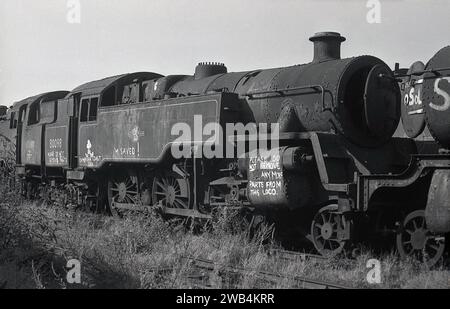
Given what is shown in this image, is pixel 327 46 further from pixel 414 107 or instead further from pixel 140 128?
pixel 140 128

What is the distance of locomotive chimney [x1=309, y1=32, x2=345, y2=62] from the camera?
29.0ft

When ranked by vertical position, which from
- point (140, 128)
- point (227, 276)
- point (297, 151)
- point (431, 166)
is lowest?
point (227, 276)

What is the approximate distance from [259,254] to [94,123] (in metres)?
5.83

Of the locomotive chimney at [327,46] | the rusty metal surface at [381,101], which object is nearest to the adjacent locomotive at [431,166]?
the rusty metal surface at [381,101]

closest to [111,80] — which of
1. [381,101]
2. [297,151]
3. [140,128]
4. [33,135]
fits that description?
[140,128]

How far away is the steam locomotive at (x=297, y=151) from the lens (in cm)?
697

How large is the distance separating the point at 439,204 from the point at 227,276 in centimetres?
244

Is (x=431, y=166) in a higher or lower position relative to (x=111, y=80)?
lower

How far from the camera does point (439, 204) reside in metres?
6.15

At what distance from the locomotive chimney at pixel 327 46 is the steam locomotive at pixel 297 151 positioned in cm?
2

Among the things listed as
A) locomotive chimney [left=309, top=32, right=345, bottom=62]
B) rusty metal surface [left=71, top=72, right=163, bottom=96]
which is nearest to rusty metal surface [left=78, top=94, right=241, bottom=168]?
rusty metal surface [left=71, top=72, right=163, bottom=96]

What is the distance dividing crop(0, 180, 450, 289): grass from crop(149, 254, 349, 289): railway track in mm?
55
